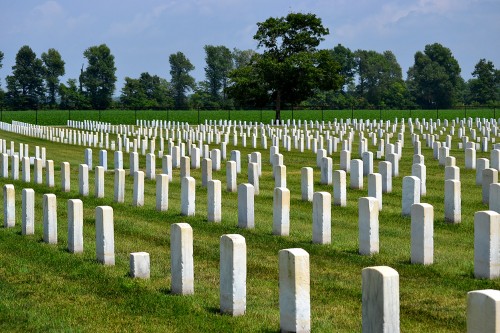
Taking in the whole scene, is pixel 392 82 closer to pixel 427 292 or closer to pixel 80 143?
pixel 80 143

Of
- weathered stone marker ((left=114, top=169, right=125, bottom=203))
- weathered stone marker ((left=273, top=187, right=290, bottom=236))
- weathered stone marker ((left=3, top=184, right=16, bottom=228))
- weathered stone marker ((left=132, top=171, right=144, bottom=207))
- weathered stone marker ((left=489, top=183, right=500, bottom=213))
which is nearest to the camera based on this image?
weathered stone marker ((left=489, top=183, right=500, bottom=213))

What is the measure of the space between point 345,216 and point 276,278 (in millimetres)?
5466

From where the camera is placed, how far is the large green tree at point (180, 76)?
5664 inches

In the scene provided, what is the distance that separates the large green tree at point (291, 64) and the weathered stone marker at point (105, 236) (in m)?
54.0

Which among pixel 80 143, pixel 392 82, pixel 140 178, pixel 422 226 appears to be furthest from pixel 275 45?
pixel 392 82

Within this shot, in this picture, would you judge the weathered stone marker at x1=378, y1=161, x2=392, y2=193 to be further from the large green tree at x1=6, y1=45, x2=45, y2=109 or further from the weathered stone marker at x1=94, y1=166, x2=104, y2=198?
the large green tree at x1=6, y1=45, x2=45, y2=109

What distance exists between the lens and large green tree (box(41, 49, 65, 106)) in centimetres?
12212

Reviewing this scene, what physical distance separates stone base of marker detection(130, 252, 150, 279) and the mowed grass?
12cm

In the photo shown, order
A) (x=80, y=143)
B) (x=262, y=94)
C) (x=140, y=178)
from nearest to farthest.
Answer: (x=140, y=178)
(x=80, y=143)
(x=262, y=94)

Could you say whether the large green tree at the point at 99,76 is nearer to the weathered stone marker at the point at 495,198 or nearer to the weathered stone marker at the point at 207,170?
the weathered stone marker at the point at 207,170

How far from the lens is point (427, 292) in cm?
938

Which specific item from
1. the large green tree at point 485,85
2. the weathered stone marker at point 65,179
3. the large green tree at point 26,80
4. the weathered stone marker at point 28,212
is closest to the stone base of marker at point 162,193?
the weathered stone marker at point 28,212

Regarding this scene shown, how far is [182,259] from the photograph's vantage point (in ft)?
29.8

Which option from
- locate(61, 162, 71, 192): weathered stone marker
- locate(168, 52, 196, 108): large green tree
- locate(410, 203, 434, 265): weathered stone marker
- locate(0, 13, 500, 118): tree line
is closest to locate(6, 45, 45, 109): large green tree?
locate(0, 13, 500, 118): tree line
